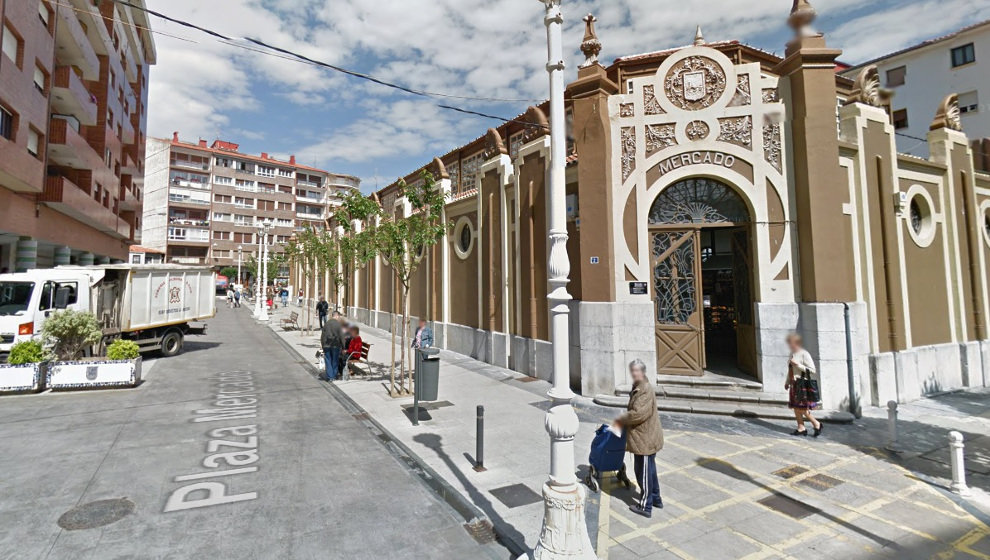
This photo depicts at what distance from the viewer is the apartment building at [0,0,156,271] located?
14.3 metres

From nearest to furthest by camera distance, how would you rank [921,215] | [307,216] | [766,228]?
[766,228] → [921,215] → [307,216]

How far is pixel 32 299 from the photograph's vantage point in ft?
40.7

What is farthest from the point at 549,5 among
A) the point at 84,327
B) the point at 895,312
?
the point at 84,327

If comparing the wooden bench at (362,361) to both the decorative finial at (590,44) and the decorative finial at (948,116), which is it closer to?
the decorative finial at (590,44)

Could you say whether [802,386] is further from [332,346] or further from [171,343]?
[171,343]

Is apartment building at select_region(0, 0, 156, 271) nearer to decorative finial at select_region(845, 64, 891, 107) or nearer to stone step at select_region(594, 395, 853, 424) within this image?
stone step at select_region(594, 395, 853, 424)

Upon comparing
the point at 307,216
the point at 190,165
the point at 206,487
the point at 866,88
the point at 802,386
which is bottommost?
the point at 206,487

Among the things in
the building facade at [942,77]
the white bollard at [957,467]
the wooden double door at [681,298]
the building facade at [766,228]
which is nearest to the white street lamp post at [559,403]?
the building facade at [766,228]

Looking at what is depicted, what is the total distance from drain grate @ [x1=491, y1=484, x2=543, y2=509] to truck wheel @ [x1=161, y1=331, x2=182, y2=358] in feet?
52.1

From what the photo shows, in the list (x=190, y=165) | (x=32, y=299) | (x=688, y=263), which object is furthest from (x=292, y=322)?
(x=190, y=165)

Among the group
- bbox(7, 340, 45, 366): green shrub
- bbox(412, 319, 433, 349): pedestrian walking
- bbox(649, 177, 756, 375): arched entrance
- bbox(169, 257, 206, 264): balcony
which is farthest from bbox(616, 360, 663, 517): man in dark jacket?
bbox(169, 257, 206, 264): balcony

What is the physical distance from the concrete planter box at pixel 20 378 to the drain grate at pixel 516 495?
11925 mm

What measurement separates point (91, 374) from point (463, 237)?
1116 cm

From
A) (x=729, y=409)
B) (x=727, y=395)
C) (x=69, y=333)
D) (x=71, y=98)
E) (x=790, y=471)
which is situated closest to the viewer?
(x=790, y=471)
